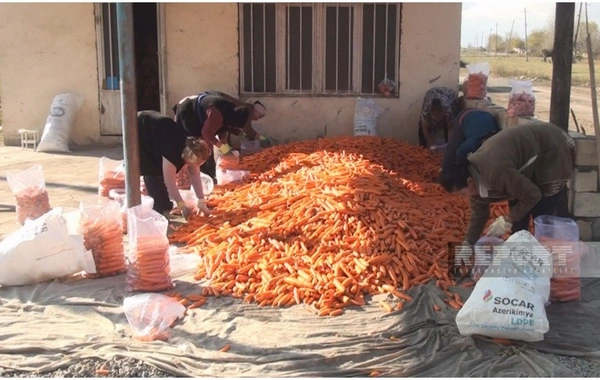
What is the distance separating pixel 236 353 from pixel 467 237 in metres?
1.98

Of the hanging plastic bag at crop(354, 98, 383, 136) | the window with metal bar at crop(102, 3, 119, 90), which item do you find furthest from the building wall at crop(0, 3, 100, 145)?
the hanging plastic bag at crop(354, 98, 383, 136)

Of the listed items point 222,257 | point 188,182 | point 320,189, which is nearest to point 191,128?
point 188,182

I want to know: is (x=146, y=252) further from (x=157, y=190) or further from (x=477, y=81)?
(x=477, y=81)

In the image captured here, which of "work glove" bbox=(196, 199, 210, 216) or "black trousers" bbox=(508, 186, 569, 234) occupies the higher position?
"black trousers" bbox=(508, 186, 569, 234)

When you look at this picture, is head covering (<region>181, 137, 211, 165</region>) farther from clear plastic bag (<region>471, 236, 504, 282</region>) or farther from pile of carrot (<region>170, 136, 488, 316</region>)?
clear plastic bag (<region>471, 236, 504, 282</region>)

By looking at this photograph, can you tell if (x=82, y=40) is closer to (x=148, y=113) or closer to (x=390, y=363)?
(x=148, y=113)

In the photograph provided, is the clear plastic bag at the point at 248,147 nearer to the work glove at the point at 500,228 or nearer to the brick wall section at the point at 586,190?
the brick wall section at the point at 586,190

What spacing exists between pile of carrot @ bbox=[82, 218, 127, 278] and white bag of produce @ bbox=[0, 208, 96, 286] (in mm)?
114

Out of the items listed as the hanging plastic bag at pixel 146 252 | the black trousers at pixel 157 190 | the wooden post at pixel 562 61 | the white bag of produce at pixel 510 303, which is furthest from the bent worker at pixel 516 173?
→ the black trousers at pixel 157 190

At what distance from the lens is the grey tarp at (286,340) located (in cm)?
357

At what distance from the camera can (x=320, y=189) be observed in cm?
586

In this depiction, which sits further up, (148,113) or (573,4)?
(573,4)

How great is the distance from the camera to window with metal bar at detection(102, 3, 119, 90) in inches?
412

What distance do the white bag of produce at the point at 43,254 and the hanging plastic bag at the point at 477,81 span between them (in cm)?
612
